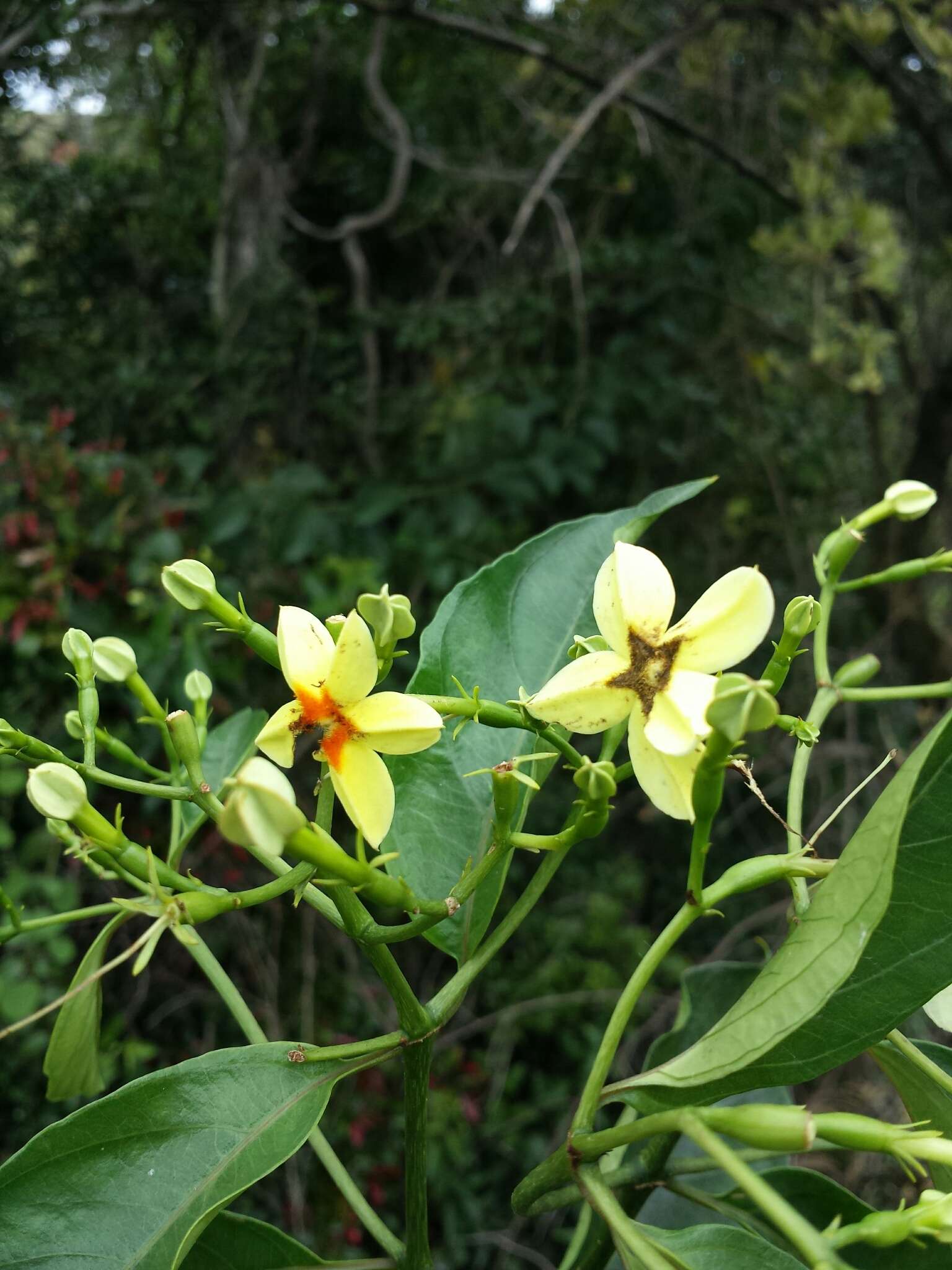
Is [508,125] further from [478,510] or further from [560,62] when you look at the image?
[478,510]

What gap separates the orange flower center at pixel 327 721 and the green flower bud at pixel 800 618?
0.19 m

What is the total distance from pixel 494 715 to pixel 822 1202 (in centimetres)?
36

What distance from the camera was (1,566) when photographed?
1567mm

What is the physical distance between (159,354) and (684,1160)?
6.52 feet

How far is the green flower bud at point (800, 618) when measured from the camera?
1.33 ft

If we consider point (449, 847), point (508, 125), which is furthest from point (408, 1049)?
point (508, 125)

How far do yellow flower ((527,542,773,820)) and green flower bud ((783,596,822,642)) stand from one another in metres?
0.03

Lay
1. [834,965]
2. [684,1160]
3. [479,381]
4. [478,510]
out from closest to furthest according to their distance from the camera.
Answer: [834,965]
[684,1160]
[478,510]
[479,381]

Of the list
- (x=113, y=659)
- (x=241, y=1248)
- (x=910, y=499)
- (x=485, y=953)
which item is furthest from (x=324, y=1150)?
(x=910, y=499)

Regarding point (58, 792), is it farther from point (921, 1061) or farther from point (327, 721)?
point (921, 1061)

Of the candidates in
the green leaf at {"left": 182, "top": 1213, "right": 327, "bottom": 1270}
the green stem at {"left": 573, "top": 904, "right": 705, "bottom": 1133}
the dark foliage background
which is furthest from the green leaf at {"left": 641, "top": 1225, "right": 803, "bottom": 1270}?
the dark foliage background

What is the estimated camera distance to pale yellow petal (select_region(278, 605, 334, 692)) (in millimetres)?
381

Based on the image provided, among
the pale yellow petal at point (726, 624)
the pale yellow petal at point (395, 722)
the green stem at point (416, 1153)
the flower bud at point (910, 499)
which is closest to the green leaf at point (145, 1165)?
the green stem at point (416, 1153)

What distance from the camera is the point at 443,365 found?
6.97 ft
